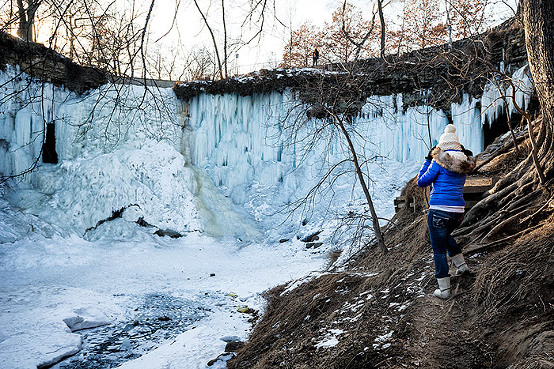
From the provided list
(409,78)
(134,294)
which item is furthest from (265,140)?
(134,294)

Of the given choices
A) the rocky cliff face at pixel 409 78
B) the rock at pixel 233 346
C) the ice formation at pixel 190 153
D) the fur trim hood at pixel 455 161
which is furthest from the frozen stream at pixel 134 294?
the rocky cliff face at pixel 409 78

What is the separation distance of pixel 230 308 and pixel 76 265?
5.72 meters

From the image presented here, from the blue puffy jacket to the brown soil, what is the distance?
0.66 m

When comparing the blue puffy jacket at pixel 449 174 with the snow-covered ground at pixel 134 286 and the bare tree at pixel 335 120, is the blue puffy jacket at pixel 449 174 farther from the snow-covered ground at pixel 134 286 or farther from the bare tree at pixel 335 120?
the snow-covered ground at pixel 134 286

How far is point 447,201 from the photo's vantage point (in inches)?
140

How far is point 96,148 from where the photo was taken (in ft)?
49.4

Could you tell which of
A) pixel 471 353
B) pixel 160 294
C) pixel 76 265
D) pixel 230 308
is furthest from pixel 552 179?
pixel 76 265

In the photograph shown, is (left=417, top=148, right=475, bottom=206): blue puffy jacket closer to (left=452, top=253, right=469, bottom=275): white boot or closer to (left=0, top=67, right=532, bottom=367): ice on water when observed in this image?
(left=452, top=253, right=469, bottom=275): white boot

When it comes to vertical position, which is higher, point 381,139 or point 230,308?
point 381,139

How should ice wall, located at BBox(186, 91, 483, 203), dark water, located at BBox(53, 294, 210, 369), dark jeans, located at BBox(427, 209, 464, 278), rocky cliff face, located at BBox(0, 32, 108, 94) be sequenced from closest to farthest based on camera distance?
dark jeans, located at BBox(427, 209, 464, 278)
dark water, located at BBox(53, 294, 210, 369)
rocky cliff face, located at BBox(0, 32, 108, 94)
ice wall, located at BBox(186, 91, 483, 203)

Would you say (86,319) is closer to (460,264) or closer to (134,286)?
(134,286)

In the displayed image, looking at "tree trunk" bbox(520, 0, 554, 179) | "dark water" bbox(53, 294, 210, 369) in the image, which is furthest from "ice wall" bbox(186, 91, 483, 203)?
"tree trunk" bbox(520, 0, 554, 179)

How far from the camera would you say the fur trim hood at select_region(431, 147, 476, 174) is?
11.5ft

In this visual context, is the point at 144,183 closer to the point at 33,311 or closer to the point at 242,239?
the point at 242,239
